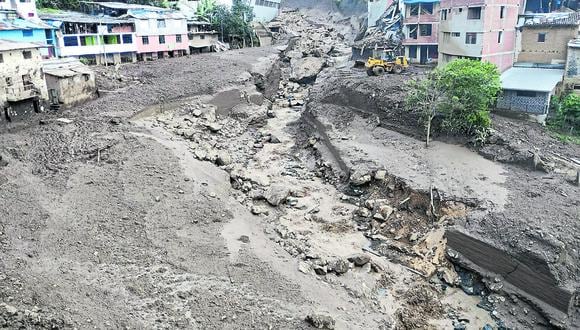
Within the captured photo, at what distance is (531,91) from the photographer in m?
31.8

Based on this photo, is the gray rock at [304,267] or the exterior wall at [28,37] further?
the exterior wall at [28,37]

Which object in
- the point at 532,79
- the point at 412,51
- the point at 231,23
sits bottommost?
the point at 532,79

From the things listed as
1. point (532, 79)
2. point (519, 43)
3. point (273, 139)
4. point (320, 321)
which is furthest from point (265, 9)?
point (320, 321)

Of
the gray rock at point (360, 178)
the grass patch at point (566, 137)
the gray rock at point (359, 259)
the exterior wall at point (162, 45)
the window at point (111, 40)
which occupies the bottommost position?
the gray rock at point (359, 259)

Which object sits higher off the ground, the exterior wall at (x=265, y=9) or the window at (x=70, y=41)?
the exterior wall at (x=265, y=9)

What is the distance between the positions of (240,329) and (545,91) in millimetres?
25934

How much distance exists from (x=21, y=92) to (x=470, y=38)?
32914 mm

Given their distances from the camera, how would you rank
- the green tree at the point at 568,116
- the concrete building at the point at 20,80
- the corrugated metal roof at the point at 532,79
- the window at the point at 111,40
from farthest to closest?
the window at the point at 111,40, the corrugated metal roof at the point at 532,79, the green tree at the point at 568,116, the concrete building at the point at 20,80

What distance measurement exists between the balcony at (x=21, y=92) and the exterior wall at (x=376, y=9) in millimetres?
46688

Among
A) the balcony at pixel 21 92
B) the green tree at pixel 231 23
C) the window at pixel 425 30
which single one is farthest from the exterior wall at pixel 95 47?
the window at pixel 425 30

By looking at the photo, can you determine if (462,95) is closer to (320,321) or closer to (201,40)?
(320,321)

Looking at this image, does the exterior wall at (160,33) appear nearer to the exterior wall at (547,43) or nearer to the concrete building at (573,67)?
the exterior wall at (547,43)

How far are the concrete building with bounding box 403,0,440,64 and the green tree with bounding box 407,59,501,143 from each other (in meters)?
19.6

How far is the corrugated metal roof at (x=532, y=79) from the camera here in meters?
31.7
